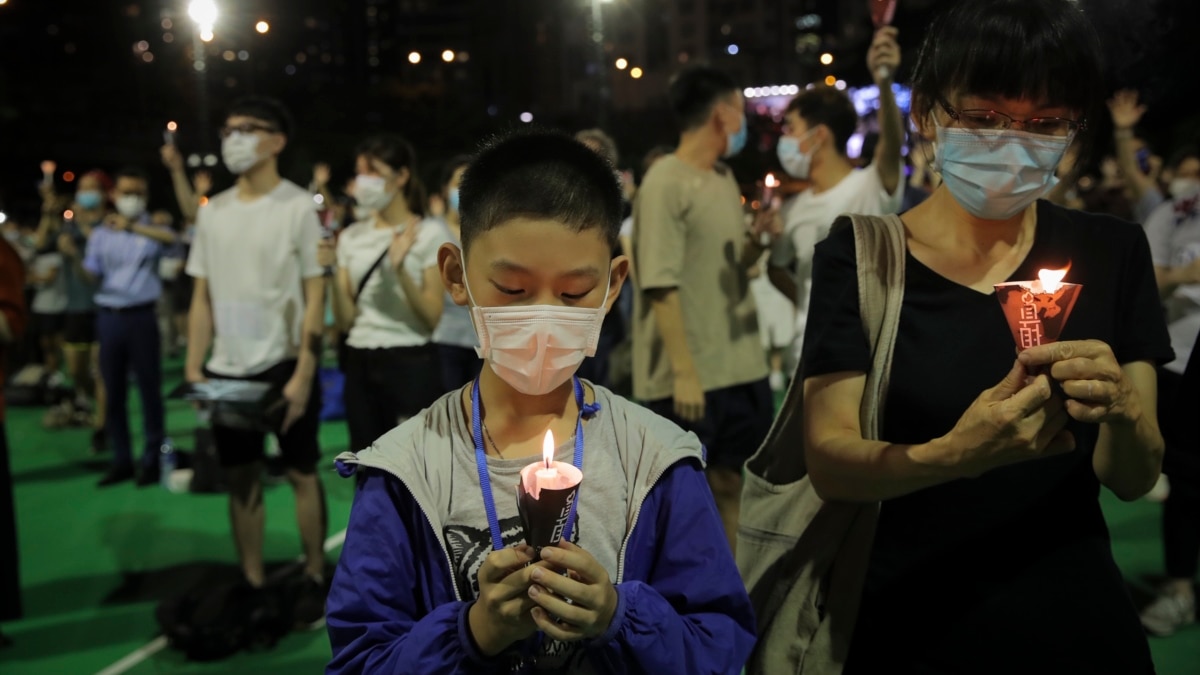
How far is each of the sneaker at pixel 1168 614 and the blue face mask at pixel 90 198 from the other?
9.11 metres

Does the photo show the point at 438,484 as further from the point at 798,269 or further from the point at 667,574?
the point at 798,269

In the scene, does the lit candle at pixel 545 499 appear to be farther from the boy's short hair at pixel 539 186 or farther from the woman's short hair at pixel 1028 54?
the woman's short hair at pixel 1028 54

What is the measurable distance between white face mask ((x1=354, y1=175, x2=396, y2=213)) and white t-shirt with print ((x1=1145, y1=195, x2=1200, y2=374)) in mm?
3819

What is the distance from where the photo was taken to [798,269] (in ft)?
14.8

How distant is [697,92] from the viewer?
4762 mm

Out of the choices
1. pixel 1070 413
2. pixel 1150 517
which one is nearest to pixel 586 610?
pixel 1070 413

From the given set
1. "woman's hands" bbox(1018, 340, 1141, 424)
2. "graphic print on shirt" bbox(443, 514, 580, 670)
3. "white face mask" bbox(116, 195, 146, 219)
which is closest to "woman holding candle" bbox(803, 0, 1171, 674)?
"woman's hands" bbox(1018, 340, 1141, 424)

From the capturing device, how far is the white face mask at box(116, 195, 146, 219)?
315 inches

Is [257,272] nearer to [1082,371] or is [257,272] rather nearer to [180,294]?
[1082,371]

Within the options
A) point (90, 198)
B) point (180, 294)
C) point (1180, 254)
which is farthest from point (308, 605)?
point (180, 294)

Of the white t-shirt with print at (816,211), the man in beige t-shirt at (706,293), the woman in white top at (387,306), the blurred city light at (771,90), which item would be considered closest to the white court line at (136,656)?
the woman in white top at (387,306)

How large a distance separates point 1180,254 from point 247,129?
4.59 meters

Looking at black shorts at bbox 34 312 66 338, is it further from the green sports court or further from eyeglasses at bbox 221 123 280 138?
eyeglasses at bbox 221 123 280 138

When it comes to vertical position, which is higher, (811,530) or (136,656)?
(811,530)
